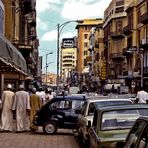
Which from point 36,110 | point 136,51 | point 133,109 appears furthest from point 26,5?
point 133,109

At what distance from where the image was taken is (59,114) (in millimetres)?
22250

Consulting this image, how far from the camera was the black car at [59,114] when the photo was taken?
2206 cm

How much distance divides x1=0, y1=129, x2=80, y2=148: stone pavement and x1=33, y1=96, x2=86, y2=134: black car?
39 centimetres

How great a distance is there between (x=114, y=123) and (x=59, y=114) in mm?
10463

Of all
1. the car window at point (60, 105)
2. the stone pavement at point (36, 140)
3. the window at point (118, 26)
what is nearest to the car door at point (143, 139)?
the stone pavement at point (36, 140)

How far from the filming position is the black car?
22.1m

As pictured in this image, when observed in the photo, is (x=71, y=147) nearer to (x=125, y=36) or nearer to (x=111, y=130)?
(x=111, y=130)

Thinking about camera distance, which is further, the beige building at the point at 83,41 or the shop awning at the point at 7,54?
the beige building at the point at 83,41

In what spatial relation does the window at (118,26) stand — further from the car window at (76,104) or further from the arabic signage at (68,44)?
the car window at (76,104)

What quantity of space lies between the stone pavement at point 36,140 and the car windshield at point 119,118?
5564 millimetres

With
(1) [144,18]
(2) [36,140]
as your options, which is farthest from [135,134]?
(1) [144,18]

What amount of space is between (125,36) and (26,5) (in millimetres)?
41975

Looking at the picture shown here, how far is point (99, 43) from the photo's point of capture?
136 metres

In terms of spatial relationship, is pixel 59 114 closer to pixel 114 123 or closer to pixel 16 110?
pixel 16 110
